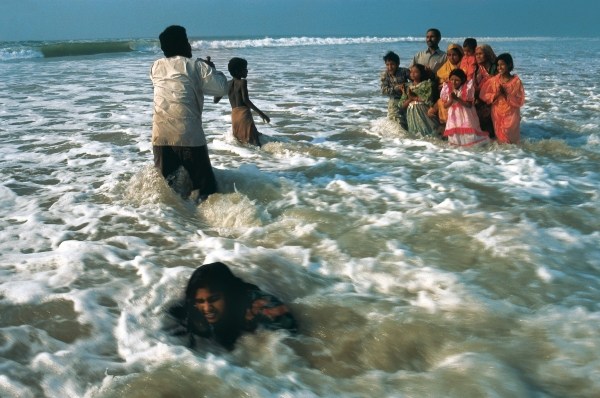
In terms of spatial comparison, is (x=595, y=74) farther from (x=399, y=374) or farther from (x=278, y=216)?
(x=399, y=374)

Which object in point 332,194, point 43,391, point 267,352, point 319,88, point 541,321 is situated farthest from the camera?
point 319,88

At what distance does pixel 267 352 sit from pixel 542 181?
13.2 feet

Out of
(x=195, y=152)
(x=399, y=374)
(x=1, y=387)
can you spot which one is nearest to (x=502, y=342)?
(x=399, y=374)

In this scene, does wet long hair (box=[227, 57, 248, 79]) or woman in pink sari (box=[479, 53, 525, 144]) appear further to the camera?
woman in pink sari (box=[479, 53, 525, 144])

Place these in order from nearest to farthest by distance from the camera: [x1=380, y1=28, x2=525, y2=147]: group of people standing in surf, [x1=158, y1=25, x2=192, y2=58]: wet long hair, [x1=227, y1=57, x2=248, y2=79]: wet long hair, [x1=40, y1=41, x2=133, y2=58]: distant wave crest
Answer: [x1=158, y1=25, x2=192, y2=58]: wet long hair
[x1=227, y1=57, x2=248, y2=79]: wet long hair
[x1=380, y1=28, x2=525, y2=147]: group of people standing in surf
[x1=40, y1=41, x2=133, y2=58]: distant wave crest

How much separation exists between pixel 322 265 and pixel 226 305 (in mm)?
1144

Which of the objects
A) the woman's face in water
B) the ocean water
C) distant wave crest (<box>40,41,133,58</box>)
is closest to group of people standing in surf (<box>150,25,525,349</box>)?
the woman's face in water

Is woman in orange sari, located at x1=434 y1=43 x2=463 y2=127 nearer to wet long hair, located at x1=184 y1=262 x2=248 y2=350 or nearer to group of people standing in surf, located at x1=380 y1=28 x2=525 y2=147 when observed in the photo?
group of people standing in surf, located at x1=380 y1=28 x2=525 y2=147

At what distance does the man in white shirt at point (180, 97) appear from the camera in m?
4.54

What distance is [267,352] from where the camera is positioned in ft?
9.08

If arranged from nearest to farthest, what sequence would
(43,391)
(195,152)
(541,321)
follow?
(43,391) → (541,321) → (195,152)

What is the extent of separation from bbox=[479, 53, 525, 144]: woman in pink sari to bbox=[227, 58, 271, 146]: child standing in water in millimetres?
2975

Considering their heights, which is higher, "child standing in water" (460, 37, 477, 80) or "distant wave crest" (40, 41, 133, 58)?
"distant wave crest" (40, 41, 133, 58)

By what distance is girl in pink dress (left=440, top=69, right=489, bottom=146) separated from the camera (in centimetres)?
698
